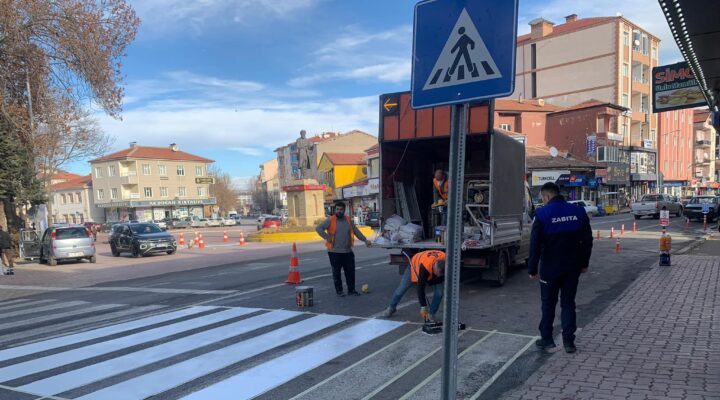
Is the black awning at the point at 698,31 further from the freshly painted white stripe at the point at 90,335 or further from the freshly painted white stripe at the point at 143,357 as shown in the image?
the freshly painted white stripe at the point at 90,335

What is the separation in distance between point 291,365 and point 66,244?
1683 centimetres

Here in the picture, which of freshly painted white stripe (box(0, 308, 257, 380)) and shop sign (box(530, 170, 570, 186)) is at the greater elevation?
shop sign (box(530, 170, 570, 186))

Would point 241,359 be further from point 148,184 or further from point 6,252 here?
point 148,184

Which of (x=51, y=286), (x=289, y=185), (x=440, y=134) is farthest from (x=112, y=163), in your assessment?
(x=440, y=134)

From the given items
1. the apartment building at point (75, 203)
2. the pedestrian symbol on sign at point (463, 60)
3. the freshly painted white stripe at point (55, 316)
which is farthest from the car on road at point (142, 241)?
the apartment building at point (75, 203)

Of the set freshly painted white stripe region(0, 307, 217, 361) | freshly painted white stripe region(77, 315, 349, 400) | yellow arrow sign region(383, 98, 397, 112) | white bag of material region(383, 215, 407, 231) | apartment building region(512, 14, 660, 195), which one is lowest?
freshly painted white stripe region(0, 307, 217, 361)

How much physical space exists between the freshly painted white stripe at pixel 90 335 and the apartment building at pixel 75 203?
72.0 metres

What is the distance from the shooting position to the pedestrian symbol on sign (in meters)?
2.53

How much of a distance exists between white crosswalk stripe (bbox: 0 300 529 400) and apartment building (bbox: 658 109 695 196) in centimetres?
6165

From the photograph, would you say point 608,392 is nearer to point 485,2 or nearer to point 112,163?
point 485,2

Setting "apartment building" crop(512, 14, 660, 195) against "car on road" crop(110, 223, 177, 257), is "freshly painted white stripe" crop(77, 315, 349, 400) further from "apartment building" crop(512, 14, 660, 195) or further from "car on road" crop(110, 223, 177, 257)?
"apartment building" crop(512, 14, 660, 195)

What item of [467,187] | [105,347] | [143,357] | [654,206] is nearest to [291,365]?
[143,357]

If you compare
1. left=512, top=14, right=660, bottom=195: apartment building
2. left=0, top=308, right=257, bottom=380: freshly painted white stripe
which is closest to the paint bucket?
left=0, top=308, right=257, bottom=380: freshly painted white stripe

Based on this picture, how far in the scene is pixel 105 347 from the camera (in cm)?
589
